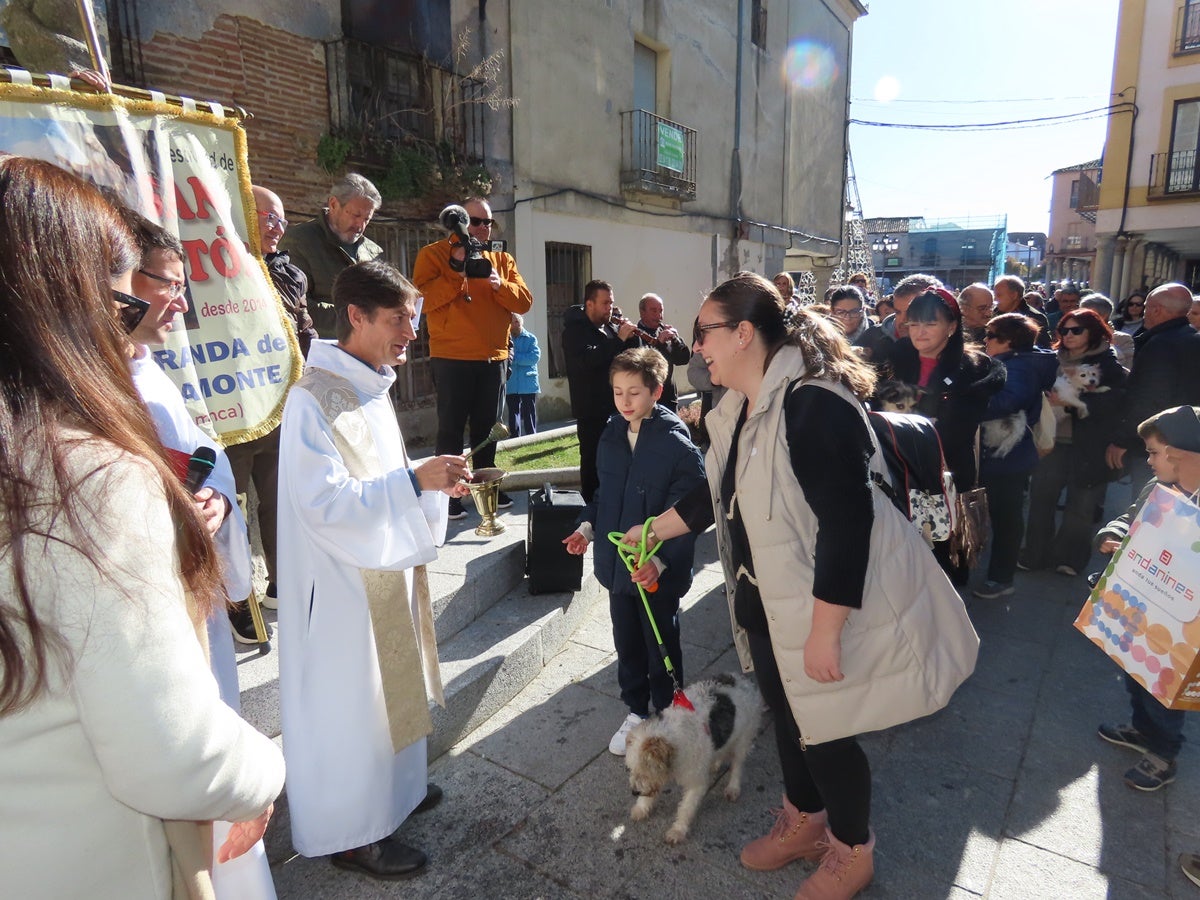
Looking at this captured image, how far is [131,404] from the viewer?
41.6 inches

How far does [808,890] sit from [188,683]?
2.09 meters

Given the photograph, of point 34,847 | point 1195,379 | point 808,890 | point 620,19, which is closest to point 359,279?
point 34,847

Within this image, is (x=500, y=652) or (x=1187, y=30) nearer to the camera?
(x=500, y=652)

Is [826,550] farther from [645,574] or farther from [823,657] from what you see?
[645,574]

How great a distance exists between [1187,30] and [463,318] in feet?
79.4

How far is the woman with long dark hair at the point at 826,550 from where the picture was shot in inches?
74.9

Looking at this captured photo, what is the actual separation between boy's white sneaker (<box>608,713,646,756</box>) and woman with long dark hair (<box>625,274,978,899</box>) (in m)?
1.12

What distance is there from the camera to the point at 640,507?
3.10 metres

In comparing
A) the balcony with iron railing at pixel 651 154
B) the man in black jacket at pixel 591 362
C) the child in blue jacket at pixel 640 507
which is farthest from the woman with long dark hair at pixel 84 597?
the balcony with iron railing at pixel 651 154

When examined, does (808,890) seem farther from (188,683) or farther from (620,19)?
(620,19)

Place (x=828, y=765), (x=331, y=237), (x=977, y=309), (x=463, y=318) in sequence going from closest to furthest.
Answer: (x=828, y=765), (x=331, y=237), (x=463, y=318), (x=977, y=309)

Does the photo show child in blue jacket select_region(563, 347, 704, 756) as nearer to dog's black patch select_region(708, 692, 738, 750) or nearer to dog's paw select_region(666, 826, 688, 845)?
dog's black patch select_region(708, 692, 738, 750)

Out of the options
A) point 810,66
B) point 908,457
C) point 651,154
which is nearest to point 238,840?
point 908,457

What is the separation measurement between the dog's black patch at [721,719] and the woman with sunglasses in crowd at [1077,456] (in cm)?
361
